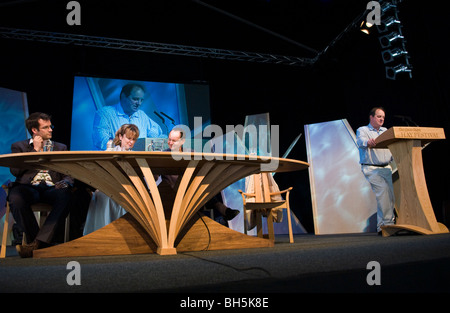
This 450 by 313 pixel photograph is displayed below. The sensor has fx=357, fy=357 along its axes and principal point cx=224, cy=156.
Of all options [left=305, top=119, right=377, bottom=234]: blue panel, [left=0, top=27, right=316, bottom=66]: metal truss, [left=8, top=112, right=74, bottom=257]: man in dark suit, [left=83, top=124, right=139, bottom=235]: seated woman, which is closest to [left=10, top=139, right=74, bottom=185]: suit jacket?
[left=8, top=112, right=74, bottom=257]: man in dark suit

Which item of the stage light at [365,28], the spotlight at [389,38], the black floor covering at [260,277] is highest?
the stage light at [365,28]

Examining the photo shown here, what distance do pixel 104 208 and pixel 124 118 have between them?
2.52 metres

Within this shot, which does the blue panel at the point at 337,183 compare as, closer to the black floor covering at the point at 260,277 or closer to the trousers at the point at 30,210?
the black floor covering at the point at 260,277


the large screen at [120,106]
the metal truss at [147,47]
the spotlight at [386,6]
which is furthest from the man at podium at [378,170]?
the large screen at [120,106]

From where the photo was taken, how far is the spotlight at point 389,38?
4847mm

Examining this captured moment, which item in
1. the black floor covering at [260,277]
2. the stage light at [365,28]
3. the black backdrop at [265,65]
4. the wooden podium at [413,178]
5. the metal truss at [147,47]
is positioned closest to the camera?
the black floor covering at [260,277]

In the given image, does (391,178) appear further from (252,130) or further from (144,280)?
(144,280)

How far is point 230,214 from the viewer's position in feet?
11.2

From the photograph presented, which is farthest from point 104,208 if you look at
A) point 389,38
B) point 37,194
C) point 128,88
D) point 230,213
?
Result: point 389,38

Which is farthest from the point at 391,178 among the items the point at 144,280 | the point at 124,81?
the point at 124,81

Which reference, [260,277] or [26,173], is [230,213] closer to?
[26,173]

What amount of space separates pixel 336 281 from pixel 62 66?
5829 mm

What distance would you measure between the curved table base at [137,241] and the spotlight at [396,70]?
3.27m

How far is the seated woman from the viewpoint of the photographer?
358cm
